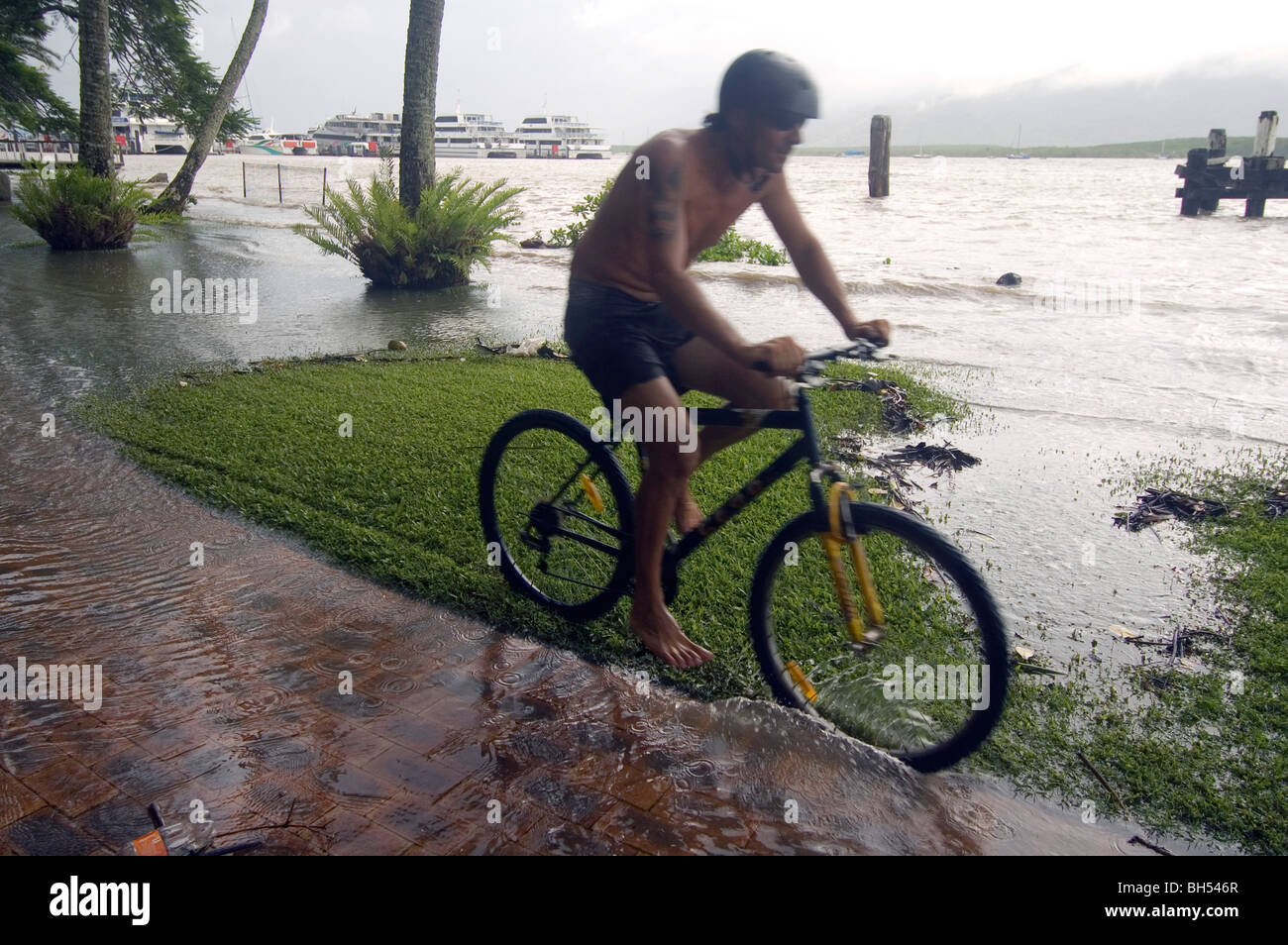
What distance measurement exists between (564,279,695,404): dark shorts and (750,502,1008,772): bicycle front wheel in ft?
2.41

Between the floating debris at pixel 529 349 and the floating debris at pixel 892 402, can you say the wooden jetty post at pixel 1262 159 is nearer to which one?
the floating debris at pixel 892 402

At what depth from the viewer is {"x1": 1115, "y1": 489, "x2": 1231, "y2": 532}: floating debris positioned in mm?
4988

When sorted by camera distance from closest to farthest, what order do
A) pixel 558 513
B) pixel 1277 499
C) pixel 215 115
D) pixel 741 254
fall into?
pixel 558 513 → pixel 1277 499 → pixel 741 254 → pixel 215 115

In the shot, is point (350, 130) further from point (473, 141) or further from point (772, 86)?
point (772, 86)

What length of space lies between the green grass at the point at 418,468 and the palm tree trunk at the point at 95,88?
1048 cm

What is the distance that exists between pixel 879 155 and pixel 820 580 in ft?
114

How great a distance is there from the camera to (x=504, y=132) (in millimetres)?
127750

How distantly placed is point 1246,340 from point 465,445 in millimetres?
10270

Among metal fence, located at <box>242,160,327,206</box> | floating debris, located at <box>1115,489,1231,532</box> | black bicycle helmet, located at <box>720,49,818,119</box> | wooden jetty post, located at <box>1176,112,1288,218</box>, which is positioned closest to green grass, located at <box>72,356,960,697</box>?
floating debris, located at <box>1115,489,1231,532</box>

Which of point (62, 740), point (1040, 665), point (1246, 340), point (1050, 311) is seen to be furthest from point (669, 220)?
point (1050, 311)

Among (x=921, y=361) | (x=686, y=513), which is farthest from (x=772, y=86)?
(x=921, y=361)

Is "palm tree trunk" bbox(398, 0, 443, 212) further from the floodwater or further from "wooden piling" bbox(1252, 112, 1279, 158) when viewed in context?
"wooden piling" bbox(1252, 112, 1279, 158)

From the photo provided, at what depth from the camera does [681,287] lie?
118 inches

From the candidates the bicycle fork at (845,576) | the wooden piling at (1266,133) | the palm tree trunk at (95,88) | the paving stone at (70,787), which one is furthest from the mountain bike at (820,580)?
the wooden piling at (1266,133)
